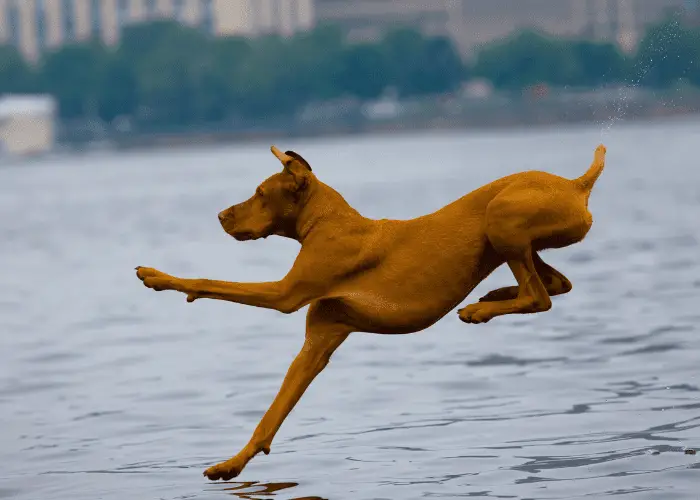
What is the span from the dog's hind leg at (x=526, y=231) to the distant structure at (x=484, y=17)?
4229 inches

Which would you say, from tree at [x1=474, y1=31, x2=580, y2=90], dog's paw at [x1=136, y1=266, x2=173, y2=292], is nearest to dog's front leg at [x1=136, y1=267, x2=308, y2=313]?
dog's paw at [x1=136, y1=266, x2=173, y2=292]

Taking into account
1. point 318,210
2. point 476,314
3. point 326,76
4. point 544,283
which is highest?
A: point 326,76

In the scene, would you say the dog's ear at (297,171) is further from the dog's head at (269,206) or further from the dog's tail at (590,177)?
the dog's tail at (590,177)

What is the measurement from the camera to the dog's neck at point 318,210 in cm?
984

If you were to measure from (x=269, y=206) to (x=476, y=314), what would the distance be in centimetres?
133

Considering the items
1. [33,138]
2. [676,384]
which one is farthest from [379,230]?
[33,138]

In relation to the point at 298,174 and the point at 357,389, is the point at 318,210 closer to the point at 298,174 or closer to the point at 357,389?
the point at 298,174

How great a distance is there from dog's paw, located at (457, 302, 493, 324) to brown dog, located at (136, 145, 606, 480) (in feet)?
0.27

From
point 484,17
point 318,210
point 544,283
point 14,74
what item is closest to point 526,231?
point 544,283

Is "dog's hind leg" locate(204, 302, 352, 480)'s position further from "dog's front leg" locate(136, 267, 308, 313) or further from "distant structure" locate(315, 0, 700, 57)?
"distant structure" locate(315, 0, 700, 57)

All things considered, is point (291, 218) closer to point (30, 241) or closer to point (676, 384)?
point (676, 384)

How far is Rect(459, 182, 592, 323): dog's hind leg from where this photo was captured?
9500 mm

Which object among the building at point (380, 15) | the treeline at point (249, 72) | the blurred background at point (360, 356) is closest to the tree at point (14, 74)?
the treeline at point (249, 72)

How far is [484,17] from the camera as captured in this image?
171m
